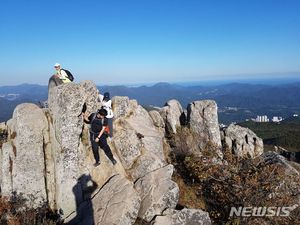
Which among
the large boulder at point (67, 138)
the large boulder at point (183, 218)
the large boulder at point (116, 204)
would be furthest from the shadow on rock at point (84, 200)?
the large boulder at point (183, 218)

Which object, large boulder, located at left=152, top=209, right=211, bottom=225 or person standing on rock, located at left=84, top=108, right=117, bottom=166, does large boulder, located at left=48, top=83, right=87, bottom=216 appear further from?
large boulder, located at left=152, top=209, right=211, bottom=225

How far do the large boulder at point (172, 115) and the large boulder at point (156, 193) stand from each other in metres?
9.66

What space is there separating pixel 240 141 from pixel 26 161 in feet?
67.7

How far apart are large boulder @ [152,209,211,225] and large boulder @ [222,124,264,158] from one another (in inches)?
566

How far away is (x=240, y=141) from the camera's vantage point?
3156 cm

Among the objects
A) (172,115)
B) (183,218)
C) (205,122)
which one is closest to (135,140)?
(183,218)

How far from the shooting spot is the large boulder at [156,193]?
1734 centimetres

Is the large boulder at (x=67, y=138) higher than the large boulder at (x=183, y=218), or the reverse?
the large boulder at (x=67, y=138)

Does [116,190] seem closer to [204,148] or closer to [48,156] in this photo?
[48,156]

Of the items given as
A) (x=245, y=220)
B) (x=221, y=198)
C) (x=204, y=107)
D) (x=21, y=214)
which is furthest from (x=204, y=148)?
(x=21, y=214)

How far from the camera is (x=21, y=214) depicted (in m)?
17.6

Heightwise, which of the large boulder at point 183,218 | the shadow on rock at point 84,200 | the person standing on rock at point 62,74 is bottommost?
the large boulder at point 183,218

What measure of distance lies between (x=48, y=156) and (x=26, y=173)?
1.55m

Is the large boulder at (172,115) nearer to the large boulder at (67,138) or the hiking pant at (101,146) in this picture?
the hiking pant at (101,146)
